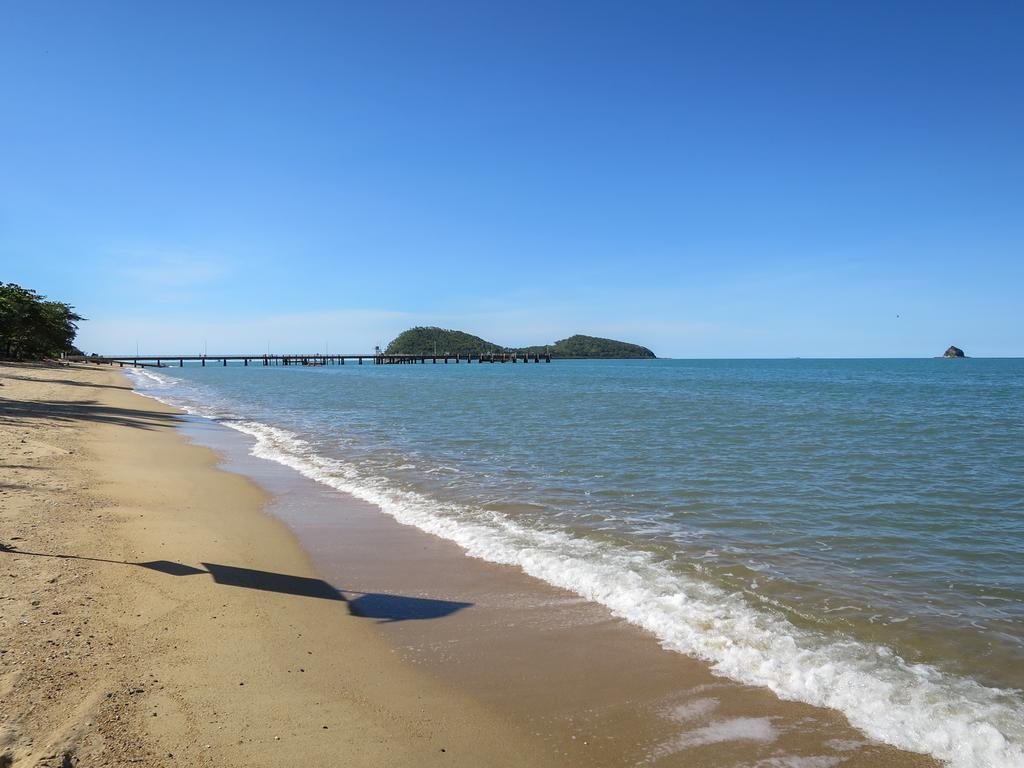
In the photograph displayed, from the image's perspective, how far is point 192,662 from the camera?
4.34 meters

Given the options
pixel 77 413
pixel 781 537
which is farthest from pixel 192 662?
pixel 77 413

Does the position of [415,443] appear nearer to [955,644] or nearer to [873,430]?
[955,644]

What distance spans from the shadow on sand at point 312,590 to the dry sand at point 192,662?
36 mm

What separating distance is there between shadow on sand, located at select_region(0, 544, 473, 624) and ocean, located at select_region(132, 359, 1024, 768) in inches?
59.3

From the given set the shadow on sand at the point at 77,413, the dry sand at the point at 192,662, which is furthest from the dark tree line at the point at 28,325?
the dry sand at the point at 192,662

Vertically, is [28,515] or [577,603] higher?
[28,515]

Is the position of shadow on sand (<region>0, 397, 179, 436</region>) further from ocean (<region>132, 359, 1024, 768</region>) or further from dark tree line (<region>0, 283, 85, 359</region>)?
dark tree line (<region>0, 283, 85, 359</region>)

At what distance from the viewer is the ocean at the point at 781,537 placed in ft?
14.7

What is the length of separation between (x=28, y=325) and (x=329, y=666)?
7850 cm

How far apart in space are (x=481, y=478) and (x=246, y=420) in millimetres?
16179

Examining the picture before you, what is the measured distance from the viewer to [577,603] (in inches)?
234

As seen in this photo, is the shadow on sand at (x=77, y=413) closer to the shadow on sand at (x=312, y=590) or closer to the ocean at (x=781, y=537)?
the ocean at (x=781, y=537)

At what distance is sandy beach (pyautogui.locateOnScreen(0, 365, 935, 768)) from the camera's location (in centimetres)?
348

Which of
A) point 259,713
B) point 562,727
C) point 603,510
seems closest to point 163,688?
point 259,713
